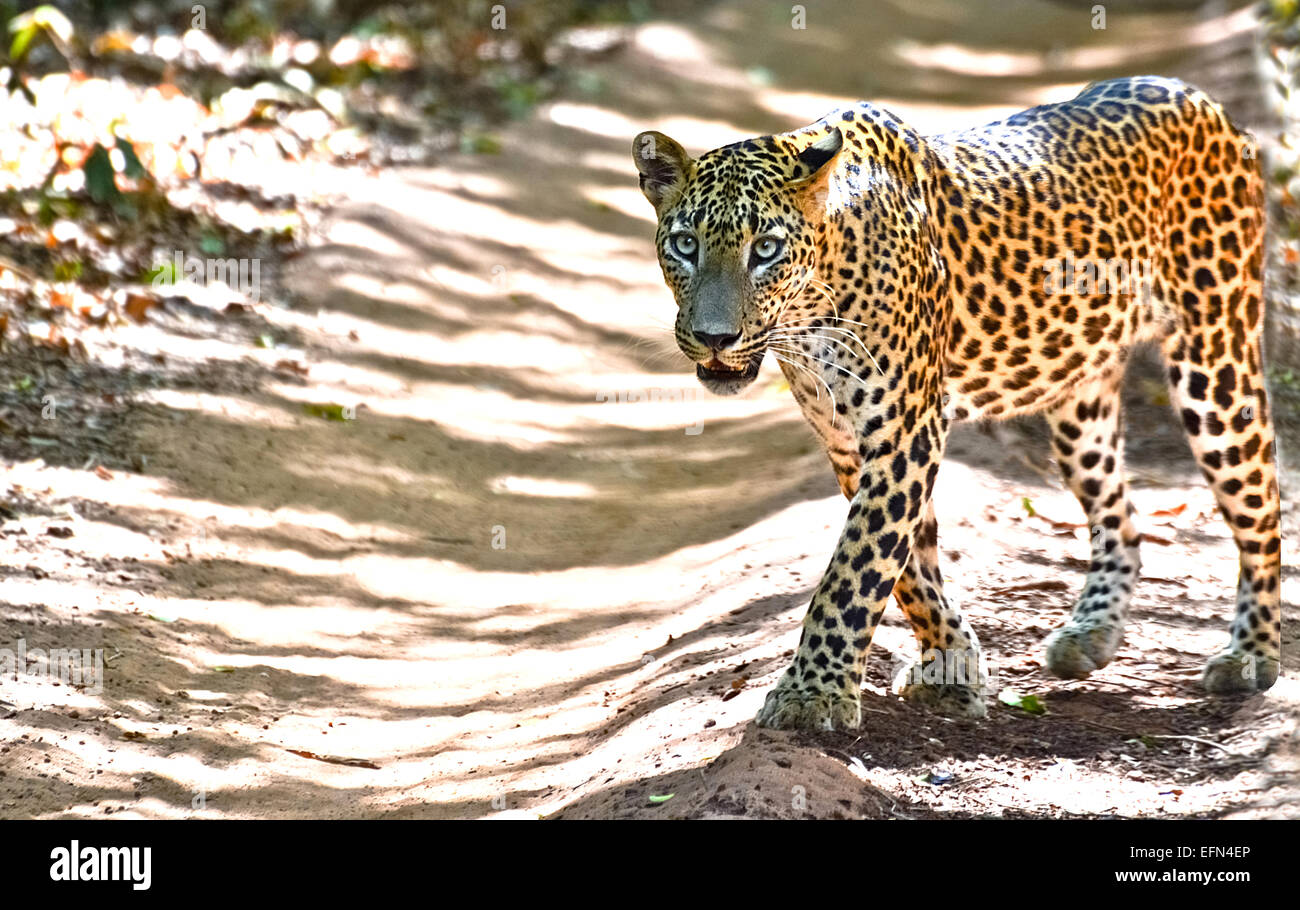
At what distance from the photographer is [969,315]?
6.34 metres

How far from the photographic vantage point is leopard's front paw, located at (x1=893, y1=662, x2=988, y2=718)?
6484 millimetres

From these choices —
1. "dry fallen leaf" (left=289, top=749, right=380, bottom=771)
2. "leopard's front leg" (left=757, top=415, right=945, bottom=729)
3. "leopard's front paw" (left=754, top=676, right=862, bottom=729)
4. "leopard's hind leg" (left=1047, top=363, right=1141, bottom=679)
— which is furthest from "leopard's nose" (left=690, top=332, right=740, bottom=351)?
"dry fallen leaf" (left=289, top=749, right=380, bottom=771)

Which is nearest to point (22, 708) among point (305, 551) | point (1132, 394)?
point (305, 551)

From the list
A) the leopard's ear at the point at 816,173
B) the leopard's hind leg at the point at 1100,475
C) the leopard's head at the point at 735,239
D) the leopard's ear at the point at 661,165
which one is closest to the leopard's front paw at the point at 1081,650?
the leopard's hind leg at the point at 1100,475

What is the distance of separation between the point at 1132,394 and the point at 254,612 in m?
6.25

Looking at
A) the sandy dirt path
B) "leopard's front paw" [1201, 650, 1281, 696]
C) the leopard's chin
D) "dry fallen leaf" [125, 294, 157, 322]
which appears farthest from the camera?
"dry fallen leaf" [125, 294, 157, 322]

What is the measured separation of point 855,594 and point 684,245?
1.52 m

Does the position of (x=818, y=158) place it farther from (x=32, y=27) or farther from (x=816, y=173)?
(x=32, y=27)

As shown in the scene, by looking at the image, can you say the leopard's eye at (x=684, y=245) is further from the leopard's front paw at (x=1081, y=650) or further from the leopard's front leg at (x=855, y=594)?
the leopard's front paw at (x=1081, y=650)

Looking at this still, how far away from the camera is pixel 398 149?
15500 millimetres

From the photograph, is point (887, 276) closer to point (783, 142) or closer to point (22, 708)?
point (783, 142)

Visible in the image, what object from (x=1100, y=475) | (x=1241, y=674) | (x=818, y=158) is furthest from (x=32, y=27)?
(x=1241, y=674)

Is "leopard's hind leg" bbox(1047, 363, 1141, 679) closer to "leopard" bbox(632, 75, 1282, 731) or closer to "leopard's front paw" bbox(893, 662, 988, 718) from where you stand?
"leopard" bbox(632, 75, 1282, 731)

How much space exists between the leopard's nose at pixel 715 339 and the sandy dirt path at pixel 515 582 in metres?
1.08
